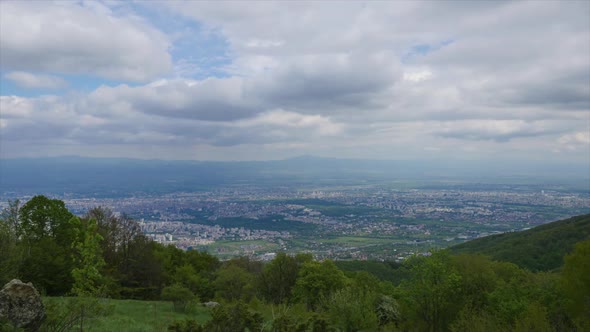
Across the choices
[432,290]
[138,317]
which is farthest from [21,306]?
[432,290]

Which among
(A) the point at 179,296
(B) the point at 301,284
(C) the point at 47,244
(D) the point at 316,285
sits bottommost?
(B) the point at 301,284

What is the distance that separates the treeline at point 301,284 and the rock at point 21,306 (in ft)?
8.02

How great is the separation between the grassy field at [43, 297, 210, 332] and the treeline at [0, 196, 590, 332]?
973 millimetres

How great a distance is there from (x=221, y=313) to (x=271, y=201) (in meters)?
170

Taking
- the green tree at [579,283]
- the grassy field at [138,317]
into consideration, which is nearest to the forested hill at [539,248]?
the green tree at [579,283]

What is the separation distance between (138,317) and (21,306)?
944cm

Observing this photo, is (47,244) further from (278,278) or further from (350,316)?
(350,316)

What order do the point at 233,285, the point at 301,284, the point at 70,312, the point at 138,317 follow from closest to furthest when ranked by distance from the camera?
the point at 70,312 → the point at 138,317 → the point at 301,284 → the point at 233,285

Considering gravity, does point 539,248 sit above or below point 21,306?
below

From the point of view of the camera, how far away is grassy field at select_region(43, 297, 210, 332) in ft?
48.1

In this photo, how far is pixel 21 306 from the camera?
1079 centimetres

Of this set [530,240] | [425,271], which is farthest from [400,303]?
[530,240]

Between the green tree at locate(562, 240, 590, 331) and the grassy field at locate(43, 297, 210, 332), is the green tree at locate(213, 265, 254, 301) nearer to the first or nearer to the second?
the grassy field at locate(43, 297, 210, 332)

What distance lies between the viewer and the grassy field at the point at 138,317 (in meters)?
14.7
